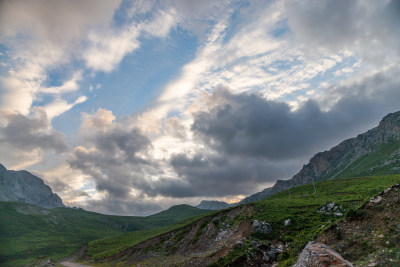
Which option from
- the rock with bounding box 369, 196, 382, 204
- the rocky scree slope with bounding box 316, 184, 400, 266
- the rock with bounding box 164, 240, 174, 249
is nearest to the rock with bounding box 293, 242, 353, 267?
the rocky scree slope with bounding box 316, 184, 400, 266

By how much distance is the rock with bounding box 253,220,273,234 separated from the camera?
42875 mm

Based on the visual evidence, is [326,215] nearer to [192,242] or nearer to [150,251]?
[192,242]

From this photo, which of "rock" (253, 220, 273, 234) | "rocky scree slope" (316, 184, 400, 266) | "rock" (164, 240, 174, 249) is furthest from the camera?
"rock" (164, 240, 174, 249)

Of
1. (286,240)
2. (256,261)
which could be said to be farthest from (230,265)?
(286,240)

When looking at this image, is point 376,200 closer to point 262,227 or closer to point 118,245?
point 262,227

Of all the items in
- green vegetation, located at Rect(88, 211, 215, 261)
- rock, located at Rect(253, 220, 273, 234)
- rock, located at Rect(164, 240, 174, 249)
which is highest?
rock, located at Rect(253, 220, 273, 234)

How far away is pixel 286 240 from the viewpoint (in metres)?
39.8

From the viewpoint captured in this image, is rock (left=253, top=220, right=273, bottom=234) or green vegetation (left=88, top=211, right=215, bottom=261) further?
green vegetation (left=88, top=211, right=215, bottom=261)

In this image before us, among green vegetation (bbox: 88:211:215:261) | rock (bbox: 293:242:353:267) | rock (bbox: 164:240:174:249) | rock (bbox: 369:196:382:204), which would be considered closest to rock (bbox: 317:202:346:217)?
rock (bbox: 369:196:382:204)

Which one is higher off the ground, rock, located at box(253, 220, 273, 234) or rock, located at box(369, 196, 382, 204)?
rock, located at box(369, 196, 382, 204)

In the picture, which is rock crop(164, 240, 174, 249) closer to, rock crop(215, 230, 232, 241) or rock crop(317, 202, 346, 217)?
rock crop(215, 230, 232, 241)

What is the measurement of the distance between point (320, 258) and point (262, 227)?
24.7 m

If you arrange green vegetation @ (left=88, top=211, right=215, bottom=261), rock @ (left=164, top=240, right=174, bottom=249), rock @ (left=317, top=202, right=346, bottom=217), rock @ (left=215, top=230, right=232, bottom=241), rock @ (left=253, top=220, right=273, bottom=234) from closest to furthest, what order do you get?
rock @ (left=253, top=220, right=273, bottom=234) → rock @ (left=317, top=202, right=346, bottom=217) → rock @ (left=215, top=230, right=232, bottom=241) → rock @ (left=164, top=240, right=174, bottom=249) → green vegetation @ (left=88, top=211, right=215, bottom=261)

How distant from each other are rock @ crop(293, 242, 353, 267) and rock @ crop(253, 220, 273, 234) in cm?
2111
